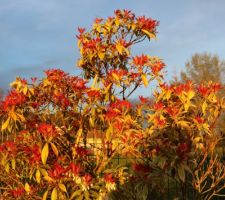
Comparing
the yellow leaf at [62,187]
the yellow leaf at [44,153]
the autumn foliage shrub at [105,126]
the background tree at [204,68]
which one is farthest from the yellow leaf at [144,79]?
the background tree at [204,68]

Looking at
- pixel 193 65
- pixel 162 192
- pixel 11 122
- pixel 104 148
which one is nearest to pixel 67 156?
pixel 104 148

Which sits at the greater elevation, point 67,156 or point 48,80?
point 48,80

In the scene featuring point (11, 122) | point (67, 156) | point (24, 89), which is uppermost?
point (24, 89)

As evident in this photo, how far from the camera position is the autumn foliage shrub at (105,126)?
4.70 metres

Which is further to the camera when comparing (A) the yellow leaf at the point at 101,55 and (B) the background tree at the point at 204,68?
(B) the background tree at the point at 204,68

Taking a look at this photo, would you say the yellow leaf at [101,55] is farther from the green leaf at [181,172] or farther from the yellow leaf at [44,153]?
the green leaf at [181,172]

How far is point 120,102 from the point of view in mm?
5070

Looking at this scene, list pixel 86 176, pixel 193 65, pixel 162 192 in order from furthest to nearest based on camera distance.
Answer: pixel 193 65, pixel 162 192, pixel 86 176

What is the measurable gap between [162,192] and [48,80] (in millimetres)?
1871

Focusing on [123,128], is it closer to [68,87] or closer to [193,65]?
[68,87]

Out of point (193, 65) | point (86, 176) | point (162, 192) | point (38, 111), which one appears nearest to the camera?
point (86, 176)

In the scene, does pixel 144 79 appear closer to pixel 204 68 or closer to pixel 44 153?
pixel 44 153

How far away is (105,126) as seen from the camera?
538 centimetres

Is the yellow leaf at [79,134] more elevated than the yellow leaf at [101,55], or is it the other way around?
the yellow leaf at [101,55]
